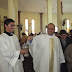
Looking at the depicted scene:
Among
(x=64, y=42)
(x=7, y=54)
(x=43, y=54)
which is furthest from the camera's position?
(x=64, y=42)

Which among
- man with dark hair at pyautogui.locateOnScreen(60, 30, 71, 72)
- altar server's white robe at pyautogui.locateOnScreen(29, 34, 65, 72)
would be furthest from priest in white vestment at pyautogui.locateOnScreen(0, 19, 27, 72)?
man with dark hair at pyautogui.locateOnScreen(60, 30, 71, 72)

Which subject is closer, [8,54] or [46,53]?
[8,54]

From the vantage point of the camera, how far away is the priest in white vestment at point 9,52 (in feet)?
8.46

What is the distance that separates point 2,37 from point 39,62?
54.7 inches

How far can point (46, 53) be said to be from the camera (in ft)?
11.0

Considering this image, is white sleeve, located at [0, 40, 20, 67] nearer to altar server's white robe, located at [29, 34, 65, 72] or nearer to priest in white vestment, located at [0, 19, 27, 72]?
priest in white vestment, located at [0, 19, 27, 72]

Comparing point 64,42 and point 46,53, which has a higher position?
point 64,42

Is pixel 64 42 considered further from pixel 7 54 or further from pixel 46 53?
pixel 7 54

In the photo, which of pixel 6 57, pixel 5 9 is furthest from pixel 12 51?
pixel 5 9

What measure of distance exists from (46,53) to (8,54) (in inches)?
48.3

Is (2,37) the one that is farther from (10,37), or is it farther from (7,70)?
(7,70)

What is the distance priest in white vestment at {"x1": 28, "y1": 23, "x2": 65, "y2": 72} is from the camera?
3305 mm

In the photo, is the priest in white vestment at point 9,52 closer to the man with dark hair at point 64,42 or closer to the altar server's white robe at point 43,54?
the altar server's white robe at point 43,54

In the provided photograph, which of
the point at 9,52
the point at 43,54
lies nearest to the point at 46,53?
the point at 43,54
